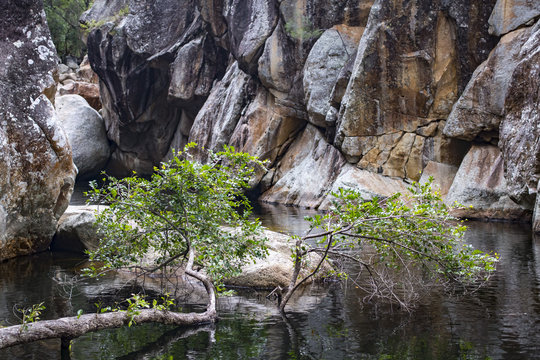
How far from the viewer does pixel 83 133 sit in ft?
153

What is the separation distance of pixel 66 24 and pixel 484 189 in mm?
48948

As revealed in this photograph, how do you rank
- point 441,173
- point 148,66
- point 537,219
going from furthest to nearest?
point 148,66 → point 441,173 → point 537,219

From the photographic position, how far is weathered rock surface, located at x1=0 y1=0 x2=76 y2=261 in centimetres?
1455

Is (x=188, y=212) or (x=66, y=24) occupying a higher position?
(x=66, y=24)

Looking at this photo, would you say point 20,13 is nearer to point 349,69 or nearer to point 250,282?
point 250,282

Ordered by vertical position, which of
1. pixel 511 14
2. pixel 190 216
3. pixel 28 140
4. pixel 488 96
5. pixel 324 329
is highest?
pixel 511 14

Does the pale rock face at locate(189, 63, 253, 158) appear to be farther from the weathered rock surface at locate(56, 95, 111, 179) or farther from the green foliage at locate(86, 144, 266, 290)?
the green foliage at locate(86, 144, 266, 290)

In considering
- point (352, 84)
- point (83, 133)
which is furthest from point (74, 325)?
point (83, 133)

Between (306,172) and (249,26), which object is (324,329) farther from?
(249,26)

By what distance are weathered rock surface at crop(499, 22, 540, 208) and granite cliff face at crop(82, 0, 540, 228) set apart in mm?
60

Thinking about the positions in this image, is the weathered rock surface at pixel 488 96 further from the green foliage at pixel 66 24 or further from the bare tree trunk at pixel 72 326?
the green foliage at pixel 66 24

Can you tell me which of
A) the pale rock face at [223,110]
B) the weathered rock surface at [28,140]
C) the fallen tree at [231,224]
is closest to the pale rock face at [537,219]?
the fallen tree at [231,224]

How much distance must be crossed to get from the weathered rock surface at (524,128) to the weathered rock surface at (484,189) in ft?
5.10

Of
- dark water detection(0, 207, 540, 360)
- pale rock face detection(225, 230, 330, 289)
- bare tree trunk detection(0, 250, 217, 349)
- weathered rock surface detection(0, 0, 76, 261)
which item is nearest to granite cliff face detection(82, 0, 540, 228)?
pale rock face detection(225, 230, 330, 289)
